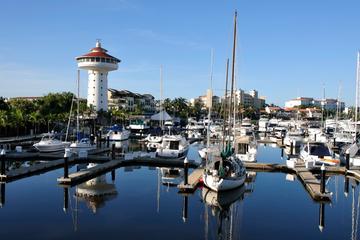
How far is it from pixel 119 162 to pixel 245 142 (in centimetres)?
1069

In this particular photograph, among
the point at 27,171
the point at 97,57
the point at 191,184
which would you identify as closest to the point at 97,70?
the point at 97,57

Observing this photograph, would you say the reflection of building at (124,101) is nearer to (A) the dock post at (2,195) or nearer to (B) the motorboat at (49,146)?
(B) the motorboat at (49,146)

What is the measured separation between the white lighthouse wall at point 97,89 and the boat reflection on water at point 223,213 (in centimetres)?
7012

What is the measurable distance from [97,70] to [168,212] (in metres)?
74.3

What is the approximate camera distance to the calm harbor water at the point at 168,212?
15.5m

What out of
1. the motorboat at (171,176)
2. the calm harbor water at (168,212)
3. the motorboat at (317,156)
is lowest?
the calm harbor water at (168,212)

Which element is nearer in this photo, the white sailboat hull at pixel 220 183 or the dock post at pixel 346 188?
the white sailboat hull at pixel 220 183

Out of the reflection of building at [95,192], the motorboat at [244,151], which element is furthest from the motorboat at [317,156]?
the reflection of building at [95,192]

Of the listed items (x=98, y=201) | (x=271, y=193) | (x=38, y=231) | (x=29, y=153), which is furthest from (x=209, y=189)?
(x=29, y=153)

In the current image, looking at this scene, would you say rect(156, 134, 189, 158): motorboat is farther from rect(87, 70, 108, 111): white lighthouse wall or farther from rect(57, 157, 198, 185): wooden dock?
rect(87, 70, 108, 111): white lighthouse wall

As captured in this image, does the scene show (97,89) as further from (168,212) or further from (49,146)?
(168,212)

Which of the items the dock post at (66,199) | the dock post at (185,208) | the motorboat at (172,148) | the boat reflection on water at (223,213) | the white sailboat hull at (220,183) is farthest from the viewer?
the motorboat at (172,148)

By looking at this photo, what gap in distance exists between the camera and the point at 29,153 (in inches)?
1430

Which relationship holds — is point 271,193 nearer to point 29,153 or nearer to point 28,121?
point 29,153
